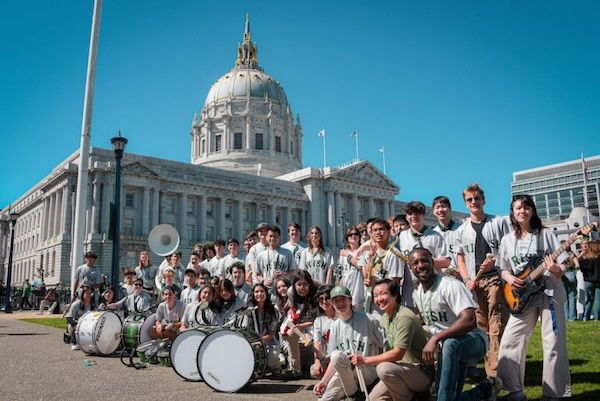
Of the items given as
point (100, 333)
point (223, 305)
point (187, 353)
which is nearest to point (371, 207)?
point (100, 333)

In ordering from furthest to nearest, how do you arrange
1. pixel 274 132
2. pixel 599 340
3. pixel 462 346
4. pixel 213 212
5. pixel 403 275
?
1. pixel 274 132
2. pixel 213 212
3. pixel 599 340
4. pixel 403 275
5. pixel 462 346

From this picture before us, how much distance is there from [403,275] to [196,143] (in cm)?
8597

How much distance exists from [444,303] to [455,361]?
618 millimetres

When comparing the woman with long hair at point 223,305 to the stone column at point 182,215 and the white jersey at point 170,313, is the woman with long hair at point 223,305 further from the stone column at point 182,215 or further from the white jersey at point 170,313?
the stone column at point 182,215

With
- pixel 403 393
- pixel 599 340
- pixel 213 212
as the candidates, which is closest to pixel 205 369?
pixel 403 393

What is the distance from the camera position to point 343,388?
5.79 meters

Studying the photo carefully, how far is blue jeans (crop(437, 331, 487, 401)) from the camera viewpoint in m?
5.02

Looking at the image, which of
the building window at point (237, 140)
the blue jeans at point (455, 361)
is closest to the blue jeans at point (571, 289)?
the blue jeans at point (455, 361)

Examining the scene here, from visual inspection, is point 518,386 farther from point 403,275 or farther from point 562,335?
point 403,275

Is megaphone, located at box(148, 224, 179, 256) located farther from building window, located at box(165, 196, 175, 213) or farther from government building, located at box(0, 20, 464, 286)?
building window, located at box(165, 196, 175, 213)

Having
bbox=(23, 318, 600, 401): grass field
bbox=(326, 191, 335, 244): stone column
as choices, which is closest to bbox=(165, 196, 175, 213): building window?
bbox=(326, 191, 335, 244): stone column

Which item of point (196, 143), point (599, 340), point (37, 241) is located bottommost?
point (599, 340)

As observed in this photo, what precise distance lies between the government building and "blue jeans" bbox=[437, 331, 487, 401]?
38.1 metres

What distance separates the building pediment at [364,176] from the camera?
237ft
